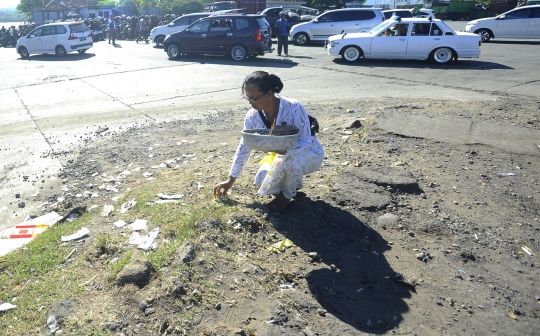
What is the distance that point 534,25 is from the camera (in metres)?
21.1

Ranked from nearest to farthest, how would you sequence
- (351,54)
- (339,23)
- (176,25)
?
(351,54)
(339,23)
(176,25)

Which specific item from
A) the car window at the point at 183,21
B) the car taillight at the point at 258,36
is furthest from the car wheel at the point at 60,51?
the car taillight at the point at 258,36

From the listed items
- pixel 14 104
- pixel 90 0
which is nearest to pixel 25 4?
pixel 90 0

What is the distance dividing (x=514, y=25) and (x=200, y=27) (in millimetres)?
14607

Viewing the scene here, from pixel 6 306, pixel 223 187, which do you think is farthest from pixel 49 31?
pixel 6 306

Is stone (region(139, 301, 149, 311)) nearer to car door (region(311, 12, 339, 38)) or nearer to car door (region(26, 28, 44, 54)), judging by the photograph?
car door (region(311, 12, 339, 38))

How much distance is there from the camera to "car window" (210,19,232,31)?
17516mm

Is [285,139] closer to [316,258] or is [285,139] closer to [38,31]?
[316,258]

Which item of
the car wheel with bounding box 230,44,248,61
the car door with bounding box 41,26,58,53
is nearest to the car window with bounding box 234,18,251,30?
the car wheel with bounding box 230,44,248,61

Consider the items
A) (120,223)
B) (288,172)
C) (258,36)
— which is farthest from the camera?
(258,36)

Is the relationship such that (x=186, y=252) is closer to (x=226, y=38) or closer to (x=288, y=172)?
(x=288, y=172)

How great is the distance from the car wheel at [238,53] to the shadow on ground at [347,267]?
13390 millimetres

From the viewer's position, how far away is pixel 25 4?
71062 mm

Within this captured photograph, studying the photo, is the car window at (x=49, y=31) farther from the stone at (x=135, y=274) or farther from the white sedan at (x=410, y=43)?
the stone at (x=135, y=274)
